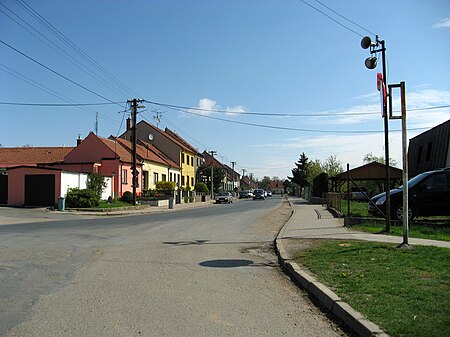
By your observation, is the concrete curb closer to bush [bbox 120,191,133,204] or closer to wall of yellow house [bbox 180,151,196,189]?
bush [bbox 120,191,133,204]

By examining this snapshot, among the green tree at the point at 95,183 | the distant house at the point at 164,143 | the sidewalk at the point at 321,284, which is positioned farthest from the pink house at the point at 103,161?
the sidewalk at the point at 321,284

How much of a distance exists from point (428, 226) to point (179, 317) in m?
10.9

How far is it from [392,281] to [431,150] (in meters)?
24.3

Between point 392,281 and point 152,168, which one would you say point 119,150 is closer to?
point 152,168

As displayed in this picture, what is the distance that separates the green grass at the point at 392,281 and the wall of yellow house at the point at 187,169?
55.9m

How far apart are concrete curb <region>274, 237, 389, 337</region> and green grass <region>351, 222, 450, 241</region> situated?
5.05 m

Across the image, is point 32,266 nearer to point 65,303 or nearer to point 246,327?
point 65,303

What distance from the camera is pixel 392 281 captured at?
21.9ft

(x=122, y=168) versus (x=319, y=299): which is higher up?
(x=122, y=168)

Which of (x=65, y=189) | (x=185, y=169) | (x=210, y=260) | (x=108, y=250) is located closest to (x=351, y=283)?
(x=210, y=260)

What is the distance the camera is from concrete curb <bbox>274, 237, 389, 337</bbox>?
478 cm

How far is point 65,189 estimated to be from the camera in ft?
102

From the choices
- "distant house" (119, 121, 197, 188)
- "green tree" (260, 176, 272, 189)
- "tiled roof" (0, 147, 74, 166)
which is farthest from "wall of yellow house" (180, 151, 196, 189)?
"green tree" (260, 176, 272, 189)

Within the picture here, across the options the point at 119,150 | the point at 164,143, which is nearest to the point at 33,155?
the point at 119,150
